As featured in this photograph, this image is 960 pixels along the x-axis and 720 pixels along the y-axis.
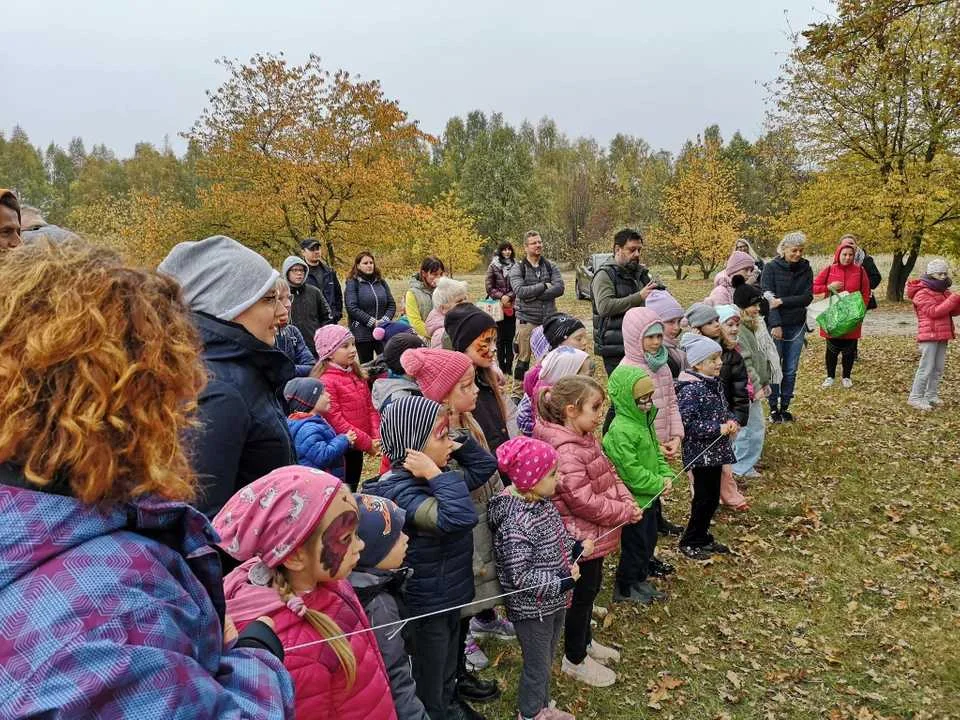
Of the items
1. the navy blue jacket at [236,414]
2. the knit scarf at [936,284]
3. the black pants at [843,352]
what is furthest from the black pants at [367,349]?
the knit scarf at [936,284]

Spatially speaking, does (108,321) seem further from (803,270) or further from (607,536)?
(803,270)

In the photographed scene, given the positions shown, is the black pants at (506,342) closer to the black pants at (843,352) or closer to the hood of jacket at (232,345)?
the black pants at (843,352)

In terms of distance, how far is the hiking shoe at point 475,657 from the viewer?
3834 millimetres

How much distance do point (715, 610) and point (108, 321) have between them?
4332mm

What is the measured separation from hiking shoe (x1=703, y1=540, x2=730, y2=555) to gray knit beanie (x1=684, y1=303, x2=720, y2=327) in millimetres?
1824

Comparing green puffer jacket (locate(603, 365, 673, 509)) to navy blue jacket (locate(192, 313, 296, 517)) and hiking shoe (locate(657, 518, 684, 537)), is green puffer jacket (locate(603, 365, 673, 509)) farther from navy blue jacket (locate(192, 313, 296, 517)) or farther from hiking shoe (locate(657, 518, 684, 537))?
navy blue jacket (locate(192, 313, 296, 517))

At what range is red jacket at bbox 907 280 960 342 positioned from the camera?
805 cm

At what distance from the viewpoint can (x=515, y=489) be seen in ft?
10.4

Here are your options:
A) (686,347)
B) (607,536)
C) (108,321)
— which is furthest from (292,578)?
(686,347)

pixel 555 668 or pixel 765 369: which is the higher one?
pixel 765 369

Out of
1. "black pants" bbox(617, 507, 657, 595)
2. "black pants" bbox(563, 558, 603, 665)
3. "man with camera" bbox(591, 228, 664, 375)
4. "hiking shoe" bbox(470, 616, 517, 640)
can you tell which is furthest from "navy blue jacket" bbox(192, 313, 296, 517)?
"man with camera" bbox(591, 228, 664, 375)

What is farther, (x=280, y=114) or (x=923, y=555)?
(x=280, y=114)

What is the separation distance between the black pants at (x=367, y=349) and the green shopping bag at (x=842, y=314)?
6003 millimetres

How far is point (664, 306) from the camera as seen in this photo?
17.6ft
